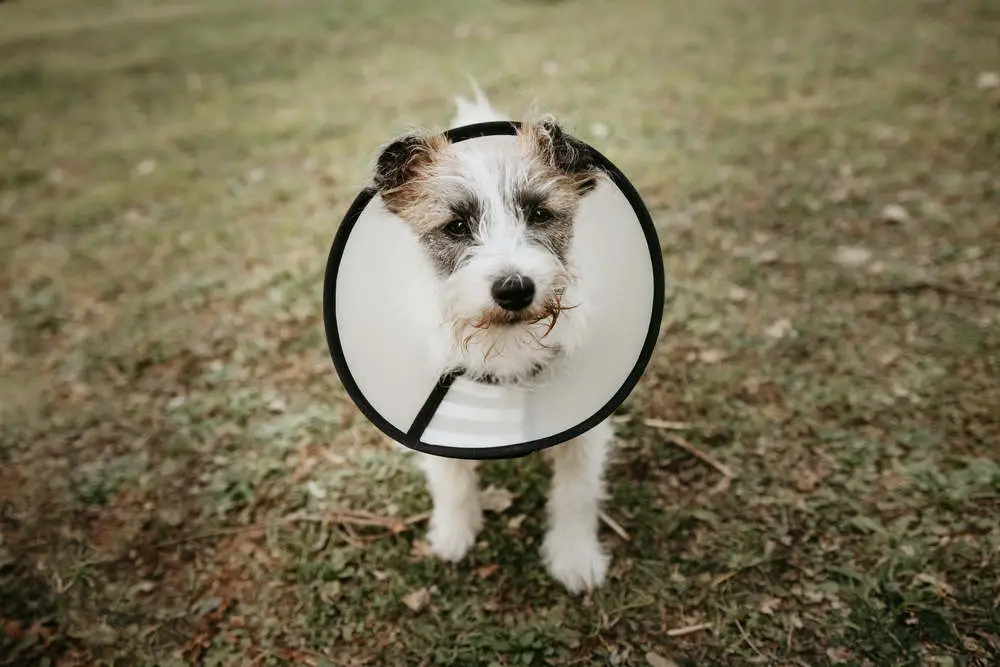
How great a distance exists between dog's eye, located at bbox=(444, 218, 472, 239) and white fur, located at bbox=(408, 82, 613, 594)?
0.12 meters

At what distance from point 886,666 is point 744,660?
521 mm

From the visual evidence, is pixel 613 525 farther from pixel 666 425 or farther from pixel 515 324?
pixel 515 324

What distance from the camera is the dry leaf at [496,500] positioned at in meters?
3.48

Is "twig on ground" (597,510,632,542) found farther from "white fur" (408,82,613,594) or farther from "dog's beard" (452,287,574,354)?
"dog's beard" (452,287,574,354)

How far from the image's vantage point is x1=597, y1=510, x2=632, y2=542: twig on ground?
3303 millimetres

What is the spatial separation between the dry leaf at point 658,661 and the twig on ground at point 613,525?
1.87ft

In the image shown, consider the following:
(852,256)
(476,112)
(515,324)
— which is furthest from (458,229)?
(852,256)

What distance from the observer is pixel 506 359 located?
8.70ft

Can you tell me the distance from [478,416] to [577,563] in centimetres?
91

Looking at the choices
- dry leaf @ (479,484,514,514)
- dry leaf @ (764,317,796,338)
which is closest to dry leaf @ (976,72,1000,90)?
dry leaf @ (764,317,796,338)

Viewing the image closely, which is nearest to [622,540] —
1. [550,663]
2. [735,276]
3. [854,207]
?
[550,663]

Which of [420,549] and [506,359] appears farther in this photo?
[420,549]

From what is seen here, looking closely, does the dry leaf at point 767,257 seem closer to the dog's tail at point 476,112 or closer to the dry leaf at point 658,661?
the dog's tail at point 476,112

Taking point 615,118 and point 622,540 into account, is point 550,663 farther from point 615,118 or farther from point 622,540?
point 615,118
